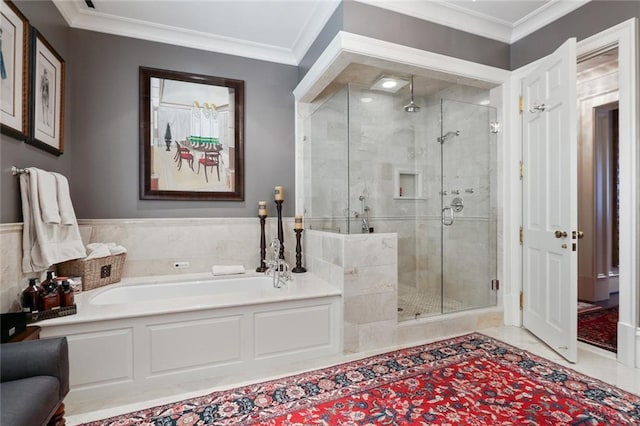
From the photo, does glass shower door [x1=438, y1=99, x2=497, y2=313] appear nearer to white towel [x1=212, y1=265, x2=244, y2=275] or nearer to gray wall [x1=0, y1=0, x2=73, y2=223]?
white towel [x1=212, y1=265, x2=244, y2=275]

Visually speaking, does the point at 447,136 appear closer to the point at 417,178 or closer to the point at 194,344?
the point at 417,178

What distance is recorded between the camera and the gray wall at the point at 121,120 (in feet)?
9.14

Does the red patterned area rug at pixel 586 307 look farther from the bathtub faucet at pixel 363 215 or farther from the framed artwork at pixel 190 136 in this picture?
the framed artwork at pixel 190 136

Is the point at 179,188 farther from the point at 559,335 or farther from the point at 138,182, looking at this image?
the point at 559,335

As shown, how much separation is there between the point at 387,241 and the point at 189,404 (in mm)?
1746

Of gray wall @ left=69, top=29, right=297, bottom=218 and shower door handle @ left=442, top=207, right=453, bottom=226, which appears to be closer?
gray wall @ left=69, top=29, right=297, bottom=218

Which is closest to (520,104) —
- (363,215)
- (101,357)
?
(363,215)

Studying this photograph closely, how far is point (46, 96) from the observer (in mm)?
2330

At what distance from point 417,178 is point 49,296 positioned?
3382 millimetres

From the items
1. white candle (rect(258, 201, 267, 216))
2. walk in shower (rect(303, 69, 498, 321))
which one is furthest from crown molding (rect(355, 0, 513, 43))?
white candle (rect(258, 201, 267, 216))

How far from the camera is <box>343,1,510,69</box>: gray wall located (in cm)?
242

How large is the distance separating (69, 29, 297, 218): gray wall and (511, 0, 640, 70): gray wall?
2.52 m

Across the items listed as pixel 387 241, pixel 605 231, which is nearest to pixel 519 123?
pixel 387 241

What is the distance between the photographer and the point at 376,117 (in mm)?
3232
